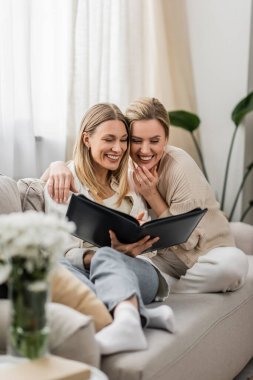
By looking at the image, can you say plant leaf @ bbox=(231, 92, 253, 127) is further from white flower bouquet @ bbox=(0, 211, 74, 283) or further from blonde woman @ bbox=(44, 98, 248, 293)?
white flower bouquet @ bbox=(0, 211, 74, 283)

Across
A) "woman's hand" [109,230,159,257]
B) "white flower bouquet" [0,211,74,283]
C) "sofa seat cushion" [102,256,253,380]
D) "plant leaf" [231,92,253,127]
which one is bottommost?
"sofa seat cushion" [102,256,253,380]

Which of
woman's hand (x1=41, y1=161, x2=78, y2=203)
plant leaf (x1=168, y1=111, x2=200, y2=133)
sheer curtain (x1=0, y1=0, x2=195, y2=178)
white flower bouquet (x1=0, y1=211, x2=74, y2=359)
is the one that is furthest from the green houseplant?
white flower bouquet (x1=0, y1=211, x2=74, y2=359)

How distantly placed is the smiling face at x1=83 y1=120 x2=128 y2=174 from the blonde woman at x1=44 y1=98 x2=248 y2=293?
0.10 metres

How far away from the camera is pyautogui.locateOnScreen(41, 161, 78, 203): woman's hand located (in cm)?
229

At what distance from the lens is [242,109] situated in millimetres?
3656

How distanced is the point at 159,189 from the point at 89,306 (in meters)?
0.88

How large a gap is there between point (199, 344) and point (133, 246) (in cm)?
38

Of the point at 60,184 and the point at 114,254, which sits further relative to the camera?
the point at 60,184

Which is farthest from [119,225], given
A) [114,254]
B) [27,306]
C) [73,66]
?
[73,66]

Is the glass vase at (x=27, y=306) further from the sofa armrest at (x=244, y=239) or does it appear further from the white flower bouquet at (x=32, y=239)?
the sofa armrest at (x=244, y=239)

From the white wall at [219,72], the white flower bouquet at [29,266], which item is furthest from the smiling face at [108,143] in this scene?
the white wall at [219,72]

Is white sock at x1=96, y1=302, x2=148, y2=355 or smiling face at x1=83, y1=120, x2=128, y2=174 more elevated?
smiling face at x1=83, y1=120, x2=128, y2=174

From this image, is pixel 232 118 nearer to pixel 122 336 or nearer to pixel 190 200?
pixel 190 200

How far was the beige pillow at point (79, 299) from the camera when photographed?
5.76 feet
